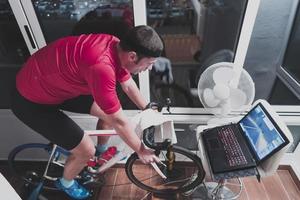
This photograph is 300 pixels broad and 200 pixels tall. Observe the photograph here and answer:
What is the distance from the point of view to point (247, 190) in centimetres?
181

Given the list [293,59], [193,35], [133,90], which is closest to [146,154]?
[133,90]

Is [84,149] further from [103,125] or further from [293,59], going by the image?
[293,59]

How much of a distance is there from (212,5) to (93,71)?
155 centimetres

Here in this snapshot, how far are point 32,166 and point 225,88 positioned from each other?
1796 mm

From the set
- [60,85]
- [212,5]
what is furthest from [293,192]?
[60,85]

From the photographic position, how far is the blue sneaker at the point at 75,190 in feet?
5.23

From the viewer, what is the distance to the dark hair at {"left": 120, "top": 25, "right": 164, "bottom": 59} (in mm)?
978

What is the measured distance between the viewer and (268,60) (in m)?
2.32

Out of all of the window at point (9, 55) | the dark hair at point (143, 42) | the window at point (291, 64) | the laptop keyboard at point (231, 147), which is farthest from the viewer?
the window at point (291, 64)

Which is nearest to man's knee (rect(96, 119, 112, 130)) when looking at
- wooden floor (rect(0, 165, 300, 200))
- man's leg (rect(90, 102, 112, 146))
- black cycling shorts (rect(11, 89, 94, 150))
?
man's leg (rect(90, 102, 112, 146))

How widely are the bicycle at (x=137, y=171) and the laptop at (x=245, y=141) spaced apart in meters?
0.18

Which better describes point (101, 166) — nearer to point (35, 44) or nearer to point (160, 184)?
point (160, 184)

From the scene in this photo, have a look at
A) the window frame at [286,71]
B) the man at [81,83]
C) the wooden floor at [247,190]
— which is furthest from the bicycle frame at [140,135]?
the window frame at [286,71]

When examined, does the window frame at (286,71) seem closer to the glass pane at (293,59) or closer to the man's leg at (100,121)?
the glass pane at (293,59)
